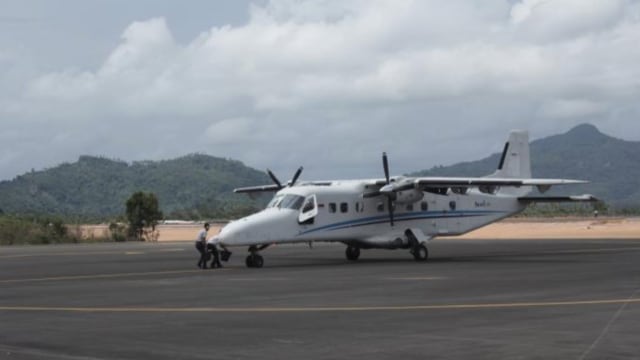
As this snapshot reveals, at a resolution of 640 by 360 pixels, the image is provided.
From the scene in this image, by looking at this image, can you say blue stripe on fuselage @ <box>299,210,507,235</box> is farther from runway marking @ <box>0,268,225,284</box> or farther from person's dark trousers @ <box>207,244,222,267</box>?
runway marking @ <box>0,268,225,284</box>

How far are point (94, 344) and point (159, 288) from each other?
38.2ft

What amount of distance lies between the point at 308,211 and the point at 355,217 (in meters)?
2.64

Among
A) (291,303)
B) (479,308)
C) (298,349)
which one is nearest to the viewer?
(298,349)

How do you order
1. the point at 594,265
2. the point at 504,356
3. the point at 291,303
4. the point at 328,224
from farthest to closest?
the point at 328,224 < the point at 594,265 < the point at 291,303 < the point at 504,356

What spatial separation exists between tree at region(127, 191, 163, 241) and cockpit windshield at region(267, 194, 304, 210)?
43.5 meters

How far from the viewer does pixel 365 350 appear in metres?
14.0

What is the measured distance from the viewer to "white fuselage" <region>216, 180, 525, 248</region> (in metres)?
37.2

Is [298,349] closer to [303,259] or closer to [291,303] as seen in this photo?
[291,303]

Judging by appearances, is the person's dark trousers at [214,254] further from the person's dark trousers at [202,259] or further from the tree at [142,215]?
the tree at [142,215]

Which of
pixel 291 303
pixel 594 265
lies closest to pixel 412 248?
pixel 594 265

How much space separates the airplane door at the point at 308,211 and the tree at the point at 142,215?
Result: 4357cm

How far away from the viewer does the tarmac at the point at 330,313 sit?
46.4 ft

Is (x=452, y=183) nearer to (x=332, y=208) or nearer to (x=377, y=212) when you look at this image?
(x=377, y=212)

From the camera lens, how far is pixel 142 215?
81562 millimetres
